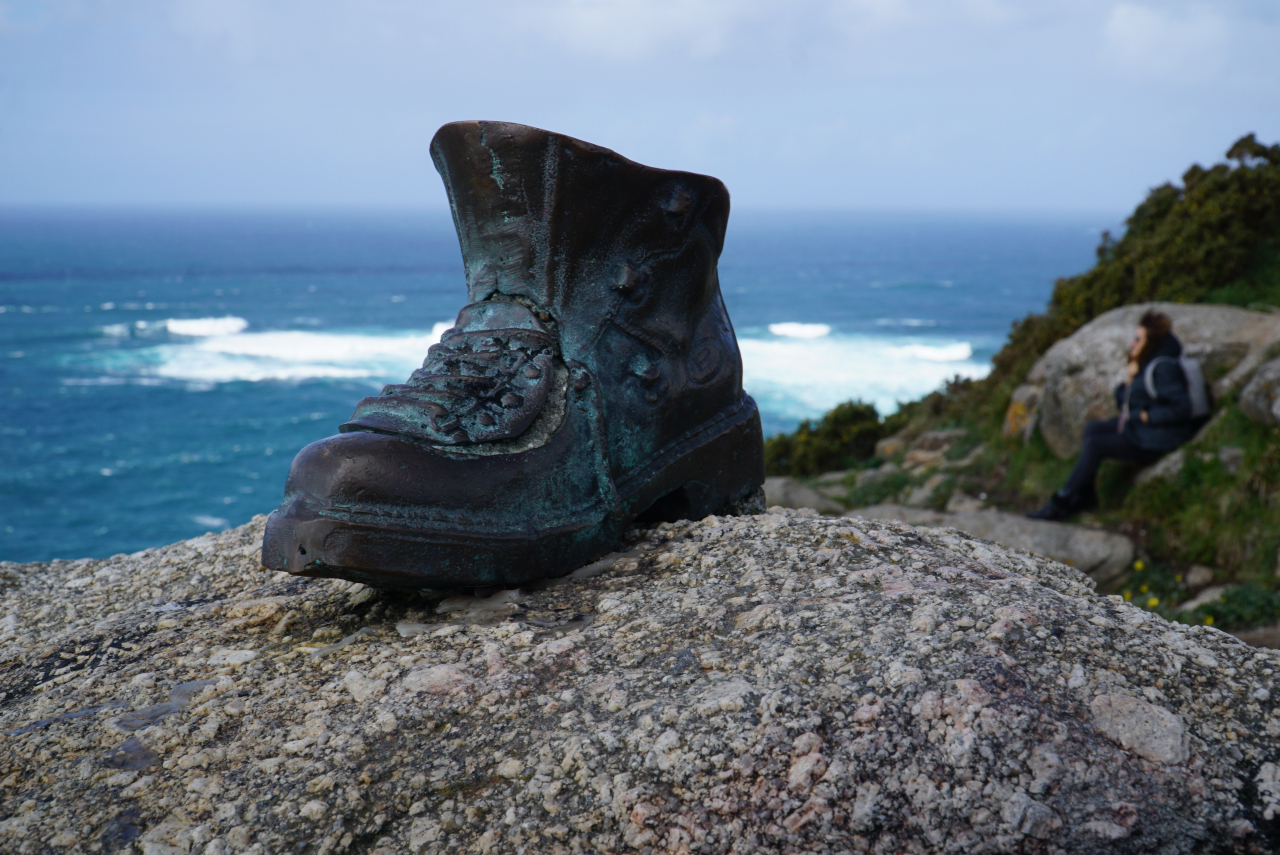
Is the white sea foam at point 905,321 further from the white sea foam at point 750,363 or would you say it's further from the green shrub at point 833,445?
the green shrub at point 833,445

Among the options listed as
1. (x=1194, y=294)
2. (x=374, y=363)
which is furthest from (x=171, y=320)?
(x=1194, y=294)

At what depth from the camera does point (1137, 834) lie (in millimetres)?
1437

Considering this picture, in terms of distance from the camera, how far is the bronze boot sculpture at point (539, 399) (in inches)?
77.0

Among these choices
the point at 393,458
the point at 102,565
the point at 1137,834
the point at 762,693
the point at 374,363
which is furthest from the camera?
the point at 374,363

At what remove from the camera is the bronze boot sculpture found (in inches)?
77.0

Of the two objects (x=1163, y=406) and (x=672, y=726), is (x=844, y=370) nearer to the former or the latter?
(x=1163, y=406)

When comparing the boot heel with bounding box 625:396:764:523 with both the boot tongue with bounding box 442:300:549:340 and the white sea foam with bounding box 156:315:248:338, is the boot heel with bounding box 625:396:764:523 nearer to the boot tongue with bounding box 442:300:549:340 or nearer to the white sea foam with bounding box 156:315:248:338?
the boot tongue with bounding box 442:300:549:340

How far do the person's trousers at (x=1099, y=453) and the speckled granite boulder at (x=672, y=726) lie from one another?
16.8ft

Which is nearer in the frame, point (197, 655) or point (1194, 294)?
point (197, 655)

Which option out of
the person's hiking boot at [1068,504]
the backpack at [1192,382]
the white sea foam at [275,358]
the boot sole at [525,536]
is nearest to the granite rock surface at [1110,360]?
the backpack at [1192,382]

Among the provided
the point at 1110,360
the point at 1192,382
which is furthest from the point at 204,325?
the point at 1192,382

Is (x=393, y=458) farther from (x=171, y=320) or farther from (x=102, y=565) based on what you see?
(x=171, y=320)

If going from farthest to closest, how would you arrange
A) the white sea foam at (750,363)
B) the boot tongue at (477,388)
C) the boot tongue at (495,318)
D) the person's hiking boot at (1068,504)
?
1. the white sea foam at (750,363)
2. the person's hiking boot at (1068,504)
3. the boot tongue at (495,318)
4. the boot tongue at (477,388)

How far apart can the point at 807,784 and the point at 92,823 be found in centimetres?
111
